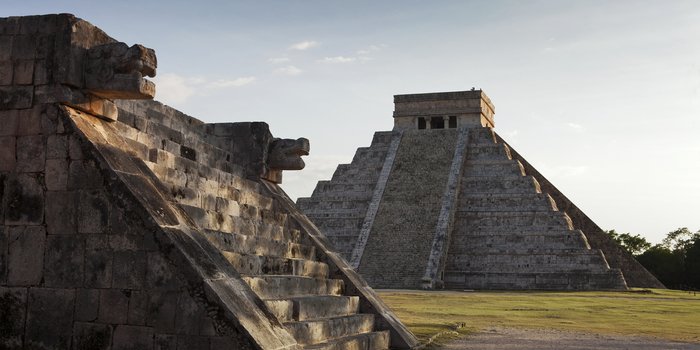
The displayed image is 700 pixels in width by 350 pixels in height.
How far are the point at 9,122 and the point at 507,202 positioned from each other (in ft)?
94.8

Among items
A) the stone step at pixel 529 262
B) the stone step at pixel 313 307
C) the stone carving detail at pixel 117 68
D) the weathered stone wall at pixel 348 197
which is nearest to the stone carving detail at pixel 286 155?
the stone step at pixel 313 307

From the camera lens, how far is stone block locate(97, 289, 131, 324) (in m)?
5.68

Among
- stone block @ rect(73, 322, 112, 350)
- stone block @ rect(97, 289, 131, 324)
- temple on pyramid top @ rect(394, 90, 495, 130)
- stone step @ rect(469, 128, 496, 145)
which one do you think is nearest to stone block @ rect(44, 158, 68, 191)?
stone block @ rect(97, 289, 131, 324)

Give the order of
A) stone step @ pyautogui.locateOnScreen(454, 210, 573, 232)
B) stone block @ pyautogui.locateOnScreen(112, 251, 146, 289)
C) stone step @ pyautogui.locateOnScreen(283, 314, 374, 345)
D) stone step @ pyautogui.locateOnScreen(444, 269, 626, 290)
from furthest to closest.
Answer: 1. stone step @ pyautogui.locateOnScreen(454, 210, 573, 232)
2. stone step @ pyautogui.locateOnScreen(444, 269, 626, 290)
3. stone step @ pyautogui.locateOnScreen(283, 314, 374, 345)
4. stone block @ pyautogui.locateOnScreen(112, 251, 146, 289)

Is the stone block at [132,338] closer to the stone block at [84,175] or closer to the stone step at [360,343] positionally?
the stone block at [84,175]

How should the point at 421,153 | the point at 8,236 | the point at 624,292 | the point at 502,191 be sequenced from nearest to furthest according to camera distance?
1. the point at 8,236
2. the point at 624,292
3. the point at 502,191
4. the point at 421,153

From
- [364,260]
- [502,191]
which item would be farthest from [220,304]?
[502,191]

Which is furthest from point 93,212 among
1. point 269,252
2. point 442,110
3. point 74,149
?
point 442,110

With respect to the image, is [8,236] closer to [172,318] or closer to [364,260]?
[172,318]

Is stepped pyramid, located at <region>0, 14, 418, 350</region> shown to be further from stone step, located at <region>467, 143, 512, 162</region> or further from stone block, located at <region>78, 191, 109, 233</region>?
stone step, located at <region>467, 143, 512, 162</region>

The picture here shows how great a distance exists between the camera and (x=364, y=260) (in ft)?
103

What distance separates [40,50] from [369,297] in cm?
432

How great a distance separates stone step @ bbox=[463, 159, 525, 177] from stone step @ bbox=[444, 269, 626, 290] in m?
5.82

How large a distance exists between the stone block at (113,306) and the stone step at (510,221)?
27.8m
